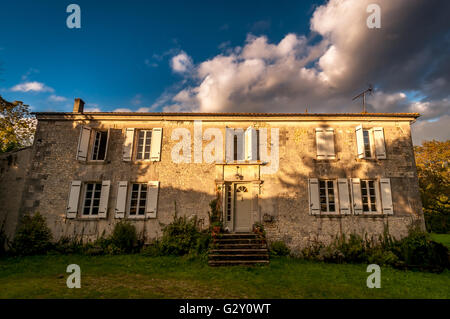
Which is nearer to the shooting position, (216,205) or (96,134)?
(216,205)

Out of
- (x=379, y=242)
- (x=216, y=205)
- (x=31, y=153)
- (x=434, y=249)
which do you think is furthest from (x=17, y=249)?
(x=434, y=249)

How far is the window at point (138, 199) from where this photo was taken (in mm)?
9656

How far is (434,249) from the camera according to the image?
7980 millimetres

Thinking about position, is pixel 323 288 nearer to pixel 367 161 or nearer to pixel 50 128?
pixel 367 161

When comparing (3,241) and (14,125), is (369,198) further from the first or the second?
(14,125)

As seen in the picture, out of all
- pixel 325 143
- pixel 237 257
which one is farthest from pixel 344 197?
pixel 237 257

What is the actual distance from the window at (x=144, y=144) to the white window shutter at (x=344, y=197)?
8.44m

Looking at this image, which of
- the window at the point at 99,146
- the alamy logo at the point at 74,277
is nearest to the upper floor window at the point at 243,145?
the window at the point at 99,146

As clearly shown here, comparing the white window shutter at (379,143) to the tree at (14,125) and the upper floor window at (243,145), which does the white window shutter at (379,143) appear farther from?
the tree at (14,125)

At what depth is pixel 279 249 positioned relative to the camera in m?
8.91

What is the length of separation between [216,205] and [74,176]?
6.26 metres

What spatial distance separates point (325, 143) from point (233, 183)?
4.45m
